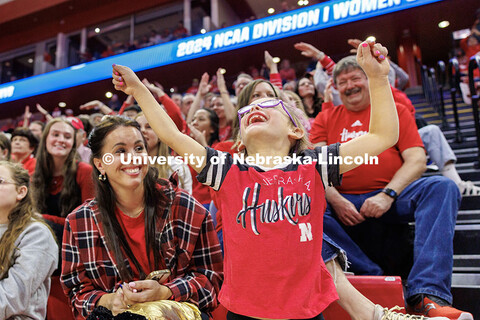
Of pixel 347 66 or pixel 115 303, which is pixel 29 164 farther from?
pixel 347 66

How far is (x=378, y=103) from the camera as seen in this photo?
1.08 metres

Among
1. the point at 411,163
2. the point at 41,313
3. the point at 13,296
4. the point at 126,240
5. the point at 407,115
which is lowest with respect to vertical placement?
the point at 41,313

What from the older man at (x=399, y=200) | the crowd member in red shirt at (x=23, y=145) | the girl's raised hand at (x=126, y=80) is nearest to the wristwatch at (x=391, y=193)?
the older man at (x=399, y=200)

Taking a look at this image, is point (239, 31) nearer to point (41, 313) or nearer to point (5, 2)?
point (41, 313)

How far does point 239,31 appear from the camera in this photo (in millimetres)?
7715

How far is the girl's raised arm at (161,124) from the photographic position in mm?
1116

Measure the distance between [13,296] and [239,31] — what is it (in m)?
7.15

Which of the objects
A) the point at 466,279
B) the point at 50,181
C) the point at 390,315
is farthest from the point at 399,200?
the point at 50,181

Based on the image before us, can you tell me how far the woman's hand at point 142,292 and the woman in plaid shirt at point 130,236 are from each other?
0.04 m

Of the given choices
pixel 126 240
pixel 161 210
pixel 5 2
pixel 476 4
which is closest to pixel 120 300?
pixel 126 240

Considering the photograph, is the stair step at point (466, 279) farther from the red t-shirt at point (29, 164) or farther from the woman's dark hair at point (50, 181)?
the red t-shirt at point (29, 164)

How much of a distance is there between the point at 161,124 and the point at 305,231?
542 mm

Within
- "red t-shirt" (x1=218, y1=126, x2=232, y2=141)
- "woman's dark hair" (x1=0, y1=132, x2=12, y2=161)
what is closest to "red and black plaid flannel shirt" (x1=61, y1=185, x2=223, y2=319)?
"red t-shirt" (x1=218, y1=126, x2=232, y2=141)

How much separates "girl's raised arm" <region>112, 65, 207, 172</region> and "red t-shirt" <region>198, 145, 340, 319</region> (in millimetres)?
41
